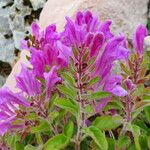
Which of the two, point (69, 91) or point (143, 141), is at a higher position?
point (69, 91)

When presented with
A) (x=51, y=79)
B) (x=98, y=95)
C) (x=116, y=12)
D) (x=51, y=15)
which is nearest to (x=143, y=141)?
(x=98, y=95)

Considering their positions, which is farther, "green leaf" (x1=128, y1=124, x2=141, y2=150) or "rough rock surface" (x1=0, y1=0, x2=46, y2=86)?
"rough rock surface" (x1=0, y1=0, x2=46, y2=86)

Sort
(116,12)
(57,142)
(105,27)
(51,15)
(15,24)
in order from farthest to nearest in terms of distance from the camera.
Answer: (15,24) < (51,15) < (116,12) < (105,27) < (57,142)

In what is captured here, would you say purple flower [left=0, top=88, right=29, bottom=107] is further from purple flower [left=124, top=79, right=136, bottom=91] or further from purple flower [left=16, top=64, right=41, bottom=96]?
purple flower [left=124, top=79, right=136, bottom=91]

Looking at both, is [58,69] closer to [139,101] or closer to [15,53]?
[139,101]

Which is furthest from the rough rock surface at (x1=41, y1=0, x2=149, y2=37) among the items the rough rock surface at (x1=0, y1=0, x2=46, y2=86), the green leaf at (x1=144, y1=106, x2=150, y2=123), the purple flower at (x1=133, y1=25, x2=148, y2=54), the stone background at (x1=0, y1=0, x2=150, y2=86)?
the rough rock surface at (x1=0, y1=0, x2=46, y2=86)

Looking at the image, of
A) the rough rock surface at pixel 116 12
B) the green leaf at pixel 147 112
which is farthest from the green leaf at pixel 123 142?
the rough rock surface at pixel 116 12

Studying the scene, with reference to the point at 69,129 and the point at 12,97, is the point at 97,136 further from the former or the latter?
the point at 12,97

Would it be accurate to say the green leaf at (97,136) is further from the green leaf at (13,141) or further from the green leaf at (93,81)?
the green leaf at (13,141)

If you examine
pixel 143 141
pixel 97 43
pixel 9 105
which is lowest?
pixel 143 141
